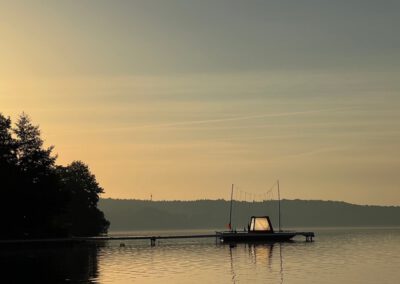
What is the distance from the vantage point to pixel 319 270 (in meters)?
66.2

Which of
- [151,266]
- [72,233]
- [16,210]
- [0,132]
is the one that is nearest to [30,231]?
[16,210]

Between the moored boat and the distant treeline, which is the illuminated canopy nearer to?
the moored boat

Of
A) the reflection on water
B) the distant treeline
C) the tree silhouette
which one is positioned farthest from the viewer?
the tree silhouette

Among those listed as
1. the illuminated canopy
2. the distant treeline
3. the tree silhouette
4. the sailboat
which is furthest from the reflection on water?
the illuminated canopy

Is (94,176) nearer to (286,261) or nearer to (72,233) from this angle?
(72,233)

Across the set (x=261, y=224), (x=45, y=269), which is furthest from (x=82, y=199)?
(x=45, y=269)

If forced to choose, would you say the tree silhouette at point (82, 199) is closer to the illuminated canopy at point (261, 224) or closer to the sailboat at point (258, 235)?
the sailboat at point (258, 235)

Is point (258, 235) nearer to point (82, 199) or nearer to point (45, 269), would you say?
point (82, 199)

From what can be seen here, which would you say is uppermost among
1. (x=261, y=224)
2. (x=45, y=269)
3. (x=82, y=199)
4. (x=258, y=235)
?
(x=82, y=199)

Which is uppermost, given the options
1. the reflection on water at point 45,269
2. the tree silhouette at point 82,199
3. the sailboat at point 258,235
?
the tree silhouette at point 82,199

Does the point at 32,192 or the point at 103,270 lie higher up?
the point at 32,192

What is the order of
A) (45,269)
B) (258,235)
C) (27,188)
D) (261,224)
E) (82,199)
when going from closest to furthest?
(45,269), (27,188), (258,235), (261,224), (82,199)

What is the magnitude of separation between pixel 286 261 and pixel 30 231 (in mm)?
A: 52257

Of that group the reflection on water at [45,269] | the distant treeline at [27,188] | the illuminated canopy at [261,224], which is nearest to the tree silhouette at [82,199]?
the distant treeline at [27,188]
